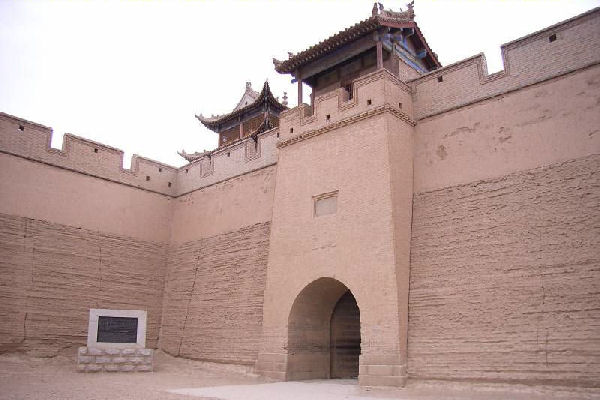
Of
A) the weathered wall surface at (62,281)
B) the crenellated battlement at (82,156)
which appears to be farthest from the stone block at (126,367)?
the crenellated battlement at (82,156)

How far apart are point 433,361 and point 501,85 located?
5140 mm

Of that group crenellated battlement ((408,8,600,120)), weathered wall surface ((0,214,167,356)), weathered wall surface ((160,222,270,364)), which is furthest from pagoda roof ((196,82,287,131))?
crenellated battlement ((408,8,600,120))

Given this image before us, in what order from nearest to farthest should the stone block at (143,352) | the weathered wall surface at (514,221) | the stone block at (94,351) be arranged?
the weathered wall surface at (514,221) < the stone block at (94,351) < the stone block at (143,352)

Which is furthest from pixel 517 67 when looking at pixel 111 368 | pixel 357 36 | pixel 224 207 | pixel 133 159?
pixel 133 159

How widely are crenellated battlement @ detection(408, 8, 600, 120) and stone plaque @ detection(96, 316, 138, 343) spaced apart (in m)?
7.77

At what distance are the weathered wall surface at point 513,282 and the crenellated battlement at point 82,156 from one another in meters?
9.03

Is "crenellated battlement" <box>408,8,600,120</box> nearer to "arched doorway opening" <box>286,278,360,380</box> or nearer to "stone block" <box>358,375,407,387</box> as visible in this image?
"arched doorway opening" <box>286,278,360,380</box>

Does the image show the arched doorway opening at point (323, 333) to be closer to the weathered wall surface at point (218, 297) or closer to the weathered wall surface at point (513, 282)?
the weathered wall surface at point (218, 297)

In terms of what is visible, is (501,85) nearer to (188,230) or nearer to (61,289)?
(188,230)

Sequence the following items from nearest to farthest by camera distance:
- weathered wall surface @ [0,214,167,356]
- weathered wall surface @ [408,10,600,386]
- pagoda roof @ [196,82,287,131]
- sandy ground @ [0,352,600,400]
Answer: sandy ground @ [0,352,600,400] → weathered wall surface @ [408,10,600,386] → weathered wall surface @ [0,214,167,356] → pagoda roof @ [196,82,287,131]

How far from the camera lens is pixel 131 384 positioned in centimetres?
905

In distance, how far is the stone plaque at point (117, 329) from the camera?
37.5ft

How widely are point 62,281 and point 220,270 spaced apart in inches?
152

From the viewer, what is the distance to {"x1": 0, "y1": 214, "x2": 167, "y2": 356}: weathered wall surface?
39.3 feet
